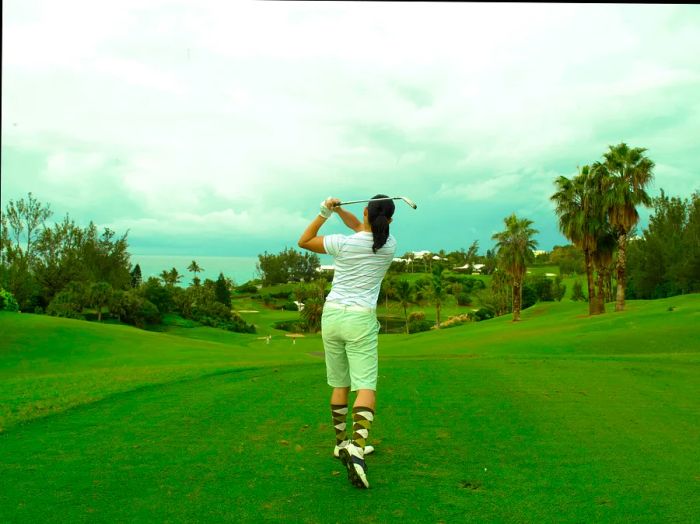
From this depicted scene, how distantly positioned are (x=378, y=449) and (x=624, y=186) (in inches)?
1647

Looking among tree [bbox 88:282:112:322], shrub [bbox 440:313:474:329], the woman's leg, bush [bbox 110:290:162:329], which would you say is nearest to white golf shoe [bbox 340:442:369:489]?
the woman's leg

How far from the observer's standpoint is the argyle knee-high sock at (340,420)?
638 centimetres

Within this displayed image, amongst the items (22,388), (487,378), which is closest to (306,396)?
(487,378)

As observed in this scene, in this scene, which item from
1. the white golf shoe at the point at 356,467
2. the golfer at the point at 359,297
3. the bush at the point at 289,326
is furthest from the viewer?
the bush at the point at 289,326

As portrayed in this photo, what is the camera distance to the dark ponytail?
20.1 ft

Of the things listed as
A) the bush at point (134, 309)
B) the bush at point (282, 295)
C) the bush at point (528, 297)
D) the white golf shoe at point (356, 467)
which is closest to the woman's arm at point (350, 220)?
the white golf shoe at point (356, 467)

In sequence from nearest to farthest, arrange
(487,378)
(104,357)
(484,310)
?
(487,378)
(104,357)
(484,310)

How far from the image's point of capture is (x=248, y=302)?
122m

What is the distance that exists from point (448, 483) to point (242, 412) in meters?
3.86

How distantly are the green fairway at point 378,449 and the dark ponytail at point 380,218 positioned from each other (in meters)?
2.13

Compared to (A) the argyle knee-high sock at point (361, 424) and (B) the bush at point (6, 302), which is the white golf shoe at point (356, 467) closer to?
(A) the argyle knee-high sock at point (361, 424)

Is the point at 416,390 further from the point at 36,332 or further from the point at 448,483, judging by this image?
the point at 36,332

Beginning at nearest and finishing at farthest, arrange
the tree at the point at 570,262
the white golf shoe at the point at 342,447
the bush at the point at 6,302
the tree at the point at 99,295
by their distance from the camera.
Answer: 1. the white golf shoe at the point at 342,447
2. the bush at the point at 6,302
3. the tree at the point at 99,295
4. the tree at the point at 570,262

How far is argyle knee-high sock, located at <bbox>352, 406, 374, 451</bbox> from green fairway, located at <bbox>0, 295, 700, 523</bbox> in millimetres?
329
